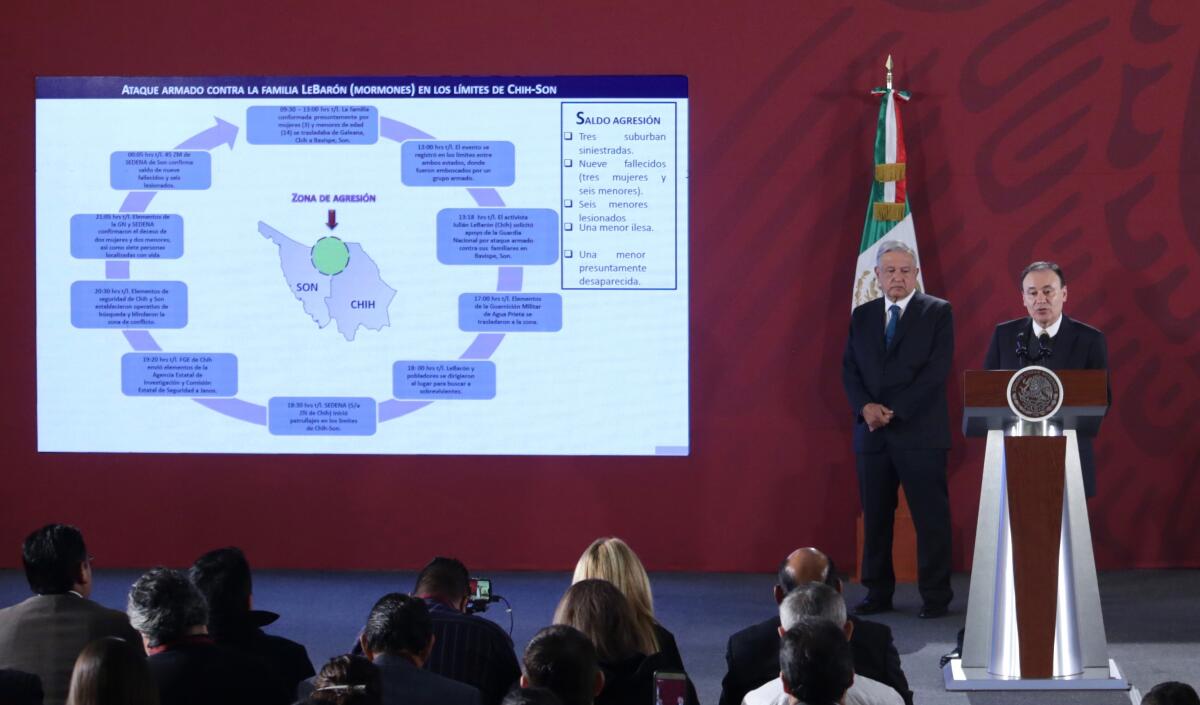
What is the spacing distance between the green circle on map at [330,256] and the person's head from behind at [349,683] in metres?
4.63

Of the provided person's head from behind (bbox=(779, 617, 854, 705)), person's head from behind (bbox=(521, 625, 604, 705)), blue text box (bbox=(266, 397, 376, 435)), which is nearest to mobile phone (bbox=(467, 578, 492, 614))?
person's head from behind (bbox=(521, 625, 604, 705))

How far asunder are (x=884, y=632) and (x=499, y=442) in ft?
11.9

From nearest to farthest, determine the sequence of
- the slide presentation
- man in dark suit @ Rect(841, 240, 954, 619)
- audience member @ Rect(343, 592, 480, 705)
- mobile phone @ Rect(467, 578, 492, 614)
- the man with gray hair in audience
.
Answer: audience member @ Rect(343, 592, 480, 705), the man with gray hair in audience, mobile phone @ Rect(467, 578, 492, 614), man in dark suit @ Rect(841, 240, 954, 619), the slide presentation

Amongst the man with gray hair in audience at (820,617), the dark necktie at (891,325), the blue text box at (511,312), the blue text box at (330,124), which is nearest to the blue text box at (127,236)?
the blue text box at (330,124)

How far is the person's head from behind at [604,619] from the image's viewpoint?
3.41 m

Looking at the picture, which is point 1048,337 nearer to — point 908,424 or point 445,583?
point 908,424

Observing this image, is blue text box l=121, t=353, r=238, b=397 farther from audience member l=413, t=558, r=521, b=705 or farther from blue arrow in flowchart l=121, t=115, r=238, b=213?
audience member l=413, t=558, r=521, b=705

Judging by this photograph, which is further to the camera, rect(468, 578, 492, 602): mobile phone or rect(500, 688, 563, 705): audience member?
rect(468, 578, 492, 602): mobile phone

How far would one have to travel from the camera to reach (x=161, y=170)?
23.6 feet

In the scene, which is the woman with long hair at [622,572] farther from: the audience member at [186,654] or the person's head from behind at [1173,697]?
the person's head from behind at [1173,697]

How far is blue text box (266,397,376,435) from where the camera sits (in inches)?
283

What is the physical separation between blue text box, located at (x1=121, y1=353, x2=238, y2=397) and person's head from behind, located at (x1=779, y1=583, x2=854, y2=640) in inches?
172

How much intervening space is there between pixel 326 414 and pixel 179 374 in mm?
734

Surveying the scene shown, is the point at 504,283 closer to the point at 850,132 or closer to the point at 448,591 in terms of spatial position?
the point at 850,132
